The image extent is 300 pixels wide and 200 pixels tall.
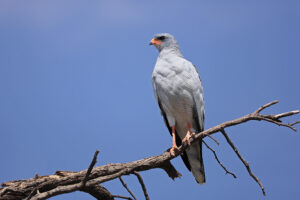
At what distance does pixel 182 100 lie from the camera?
5.29 metres

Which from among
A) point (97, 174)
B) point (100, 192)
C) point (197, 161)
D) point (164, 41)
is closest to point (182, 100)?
point (197, 161)

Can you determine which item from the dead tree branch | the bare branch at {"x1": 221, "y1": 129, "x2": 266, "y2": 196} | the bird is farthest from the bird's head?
the bare branch at {"x1": 221, "y1": 129, "x2": 266, "y2": 196}

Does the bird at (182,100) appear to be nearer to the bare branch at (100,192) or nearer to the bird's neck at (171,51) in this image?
the bird's neck at (171,51)

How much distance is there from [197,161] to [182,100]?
1.07m

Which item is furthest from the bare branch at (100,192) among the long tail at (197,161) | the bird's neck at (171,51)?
the bird's neck at (171,51)

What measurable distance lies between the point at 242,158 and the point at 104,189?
6.81 ft

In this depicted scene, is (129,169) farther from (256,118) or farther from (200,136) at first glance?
(256,118)

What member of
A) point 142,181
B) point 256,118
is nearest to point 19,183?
point 142,181

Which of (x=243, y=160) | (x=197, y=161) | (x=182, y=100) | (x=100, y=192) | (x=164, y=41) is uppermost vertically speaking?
(x=164, y=41)

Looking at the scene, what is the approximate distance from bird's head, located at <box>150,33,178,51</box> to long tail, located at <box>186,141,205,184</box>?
6.14ft

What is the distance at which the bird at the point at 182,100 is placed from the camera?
5281 millimetres

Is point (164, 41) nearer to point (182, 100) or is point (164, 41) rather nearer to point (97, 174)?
point (182, 100)

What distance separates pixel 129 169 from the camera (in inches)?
174

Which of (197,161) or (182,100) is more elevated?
(182,100)
